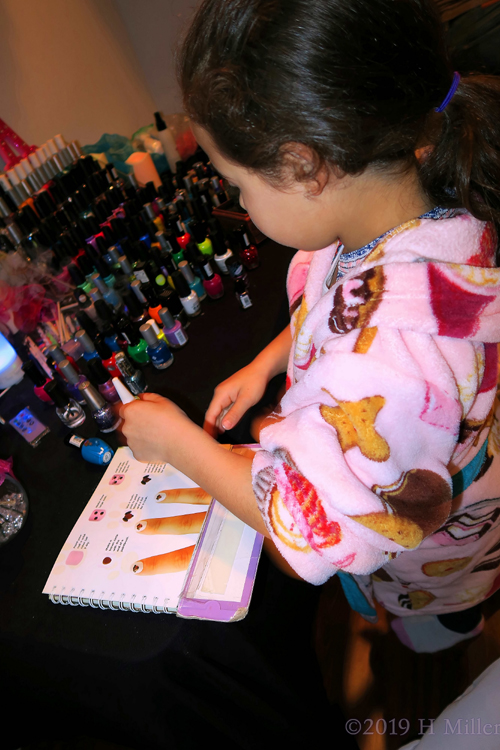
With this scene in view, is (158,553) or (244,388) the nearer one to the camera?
(158,553)

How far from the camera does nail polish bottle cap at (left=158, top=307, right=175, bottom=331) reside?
0.96 m

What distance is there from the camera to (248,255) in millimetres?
1131

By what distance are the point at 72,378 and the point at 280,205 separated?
0.66 meters

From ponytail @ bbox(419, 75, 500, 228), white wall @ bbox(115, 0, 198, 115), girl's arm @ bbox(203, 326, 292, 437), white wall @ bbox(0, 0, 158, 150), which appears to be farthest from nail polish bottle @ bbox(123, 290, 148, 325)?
white wall @ bbox(115, 0, 198, 115)

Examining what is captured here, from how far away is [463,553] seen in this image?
0.68 metres

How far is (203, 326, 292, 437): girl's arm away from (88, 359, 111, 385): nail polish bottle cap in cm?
27

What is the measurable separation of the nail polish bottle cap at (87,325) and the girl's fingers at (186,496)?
0.49m

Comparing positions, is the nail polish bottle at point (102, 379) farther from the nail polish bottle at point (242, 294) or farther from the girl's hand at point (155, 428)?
the nail polish bottle at point (242, 294)

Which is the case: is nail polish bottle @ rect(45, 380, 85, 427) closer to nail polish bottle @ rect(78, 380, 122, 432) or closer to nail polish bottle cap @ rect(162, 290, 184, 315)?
nail polish bottle @ rect(78, 380, 122, 432)

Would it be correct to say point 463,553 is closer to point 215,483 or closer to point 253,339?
point 215,483

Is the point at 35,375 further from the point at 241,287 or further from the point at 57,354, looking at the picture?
the point at 241,287

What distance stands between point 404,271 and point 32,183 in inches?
61.0

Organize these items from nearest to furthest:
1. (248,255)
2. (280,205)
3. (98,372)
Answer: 1. (280,205)
2. (98,372)
3. (248,255)

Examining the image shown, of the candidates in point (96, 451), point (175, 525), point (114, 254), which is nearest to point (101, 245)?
point (114, 254)
